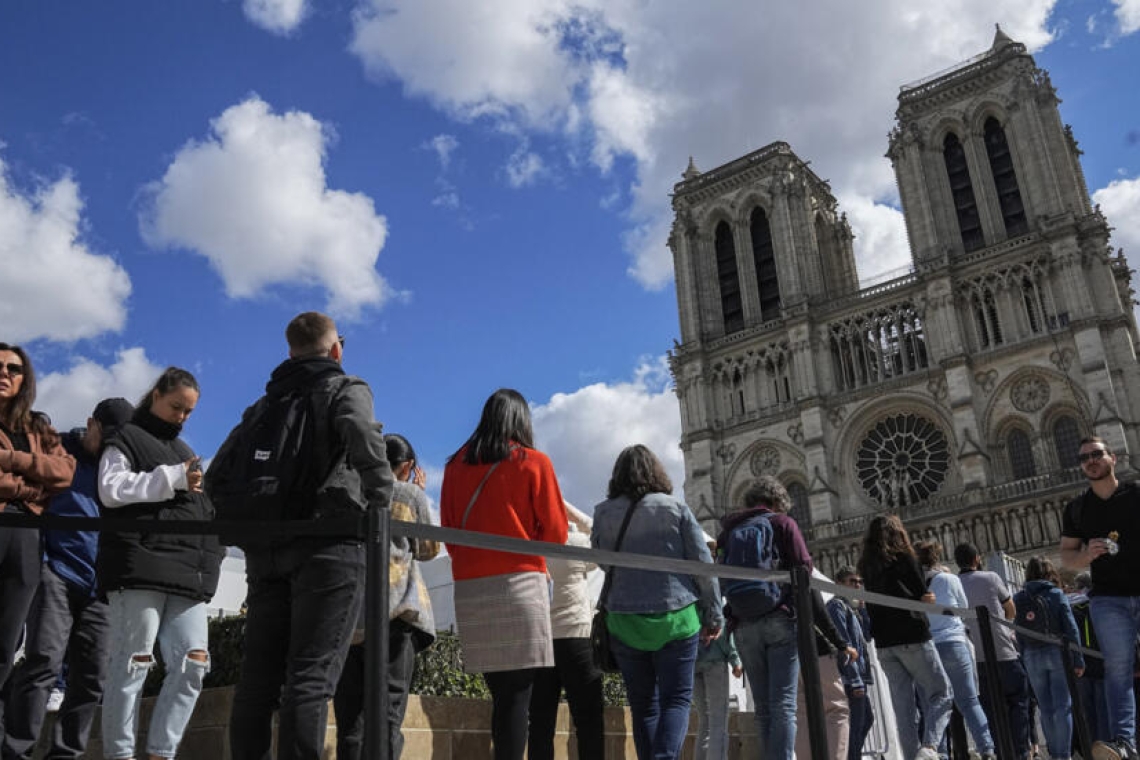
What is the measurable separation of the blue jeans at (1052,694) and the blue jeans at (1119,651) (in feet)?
4.19

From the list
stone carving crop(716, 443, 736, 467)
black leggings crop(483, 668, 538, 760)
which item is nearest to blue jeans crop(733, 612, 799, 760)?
black leggings crop(483, 668, 538, 760)

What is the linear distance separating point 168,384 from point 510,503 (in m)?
1.66

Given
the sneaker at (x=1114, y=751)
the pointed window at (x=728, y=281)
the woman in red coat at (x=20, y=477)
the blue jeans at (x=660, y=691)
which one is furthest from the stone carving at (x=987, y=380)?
the woman in red coat at (x=20, y=477)

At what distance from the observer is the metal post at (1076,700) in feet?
22.3

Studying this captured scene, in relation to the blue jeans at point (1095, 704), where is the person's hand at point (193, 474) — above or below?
above

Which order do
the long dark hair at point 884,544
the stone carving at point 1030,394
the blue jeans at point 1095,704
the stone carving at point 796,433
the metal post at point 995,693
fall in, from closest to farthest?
the metal post at point 995,693 → the long dark hair at point 884,544 → the blue jeans at point 1095,704 → the stone carving at point 1030,394 → the stone carving at point 796,433

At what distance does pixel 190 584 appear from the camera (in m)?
4.21

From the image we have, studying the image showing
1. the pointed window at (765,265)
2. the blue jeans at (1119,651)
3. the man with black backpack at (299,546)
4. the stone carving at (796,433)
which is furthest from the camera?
the pointed window at (765,265)

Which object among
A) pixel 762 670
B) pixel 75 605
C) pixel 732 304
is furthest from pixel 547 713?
pixel 732 304

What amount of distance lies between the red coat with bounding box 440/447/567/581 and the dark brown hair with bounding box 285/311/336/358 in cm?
108

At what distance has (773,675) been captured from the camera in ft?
17.7

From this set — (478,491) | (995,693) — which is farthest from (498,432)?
(995,693)

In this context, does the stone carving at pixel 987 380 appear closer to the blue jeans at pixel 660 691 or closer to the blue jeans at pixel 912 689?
the blue jeans at pixel 912 689

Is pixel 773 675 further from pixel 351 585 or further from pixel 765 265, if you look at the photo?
pixel 765 265
